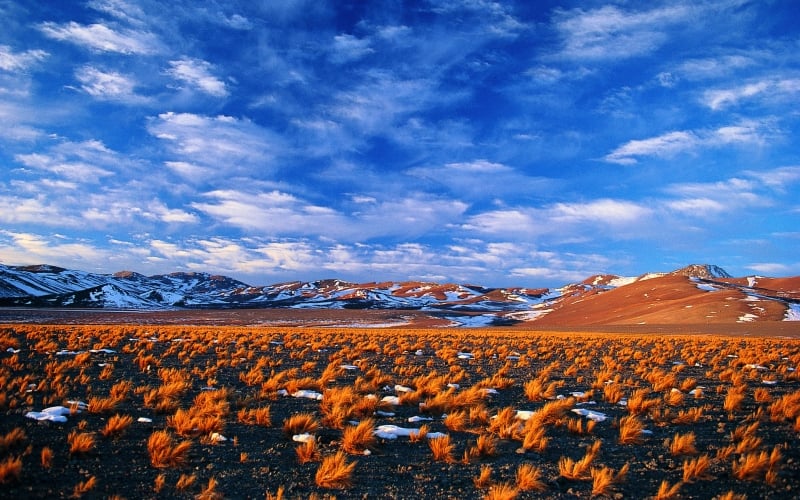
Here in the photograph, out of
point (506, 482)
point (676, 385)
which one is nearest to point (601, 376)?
point (676, 385)

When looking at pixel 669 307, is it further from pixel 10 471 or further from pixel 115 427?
pixel 10 471

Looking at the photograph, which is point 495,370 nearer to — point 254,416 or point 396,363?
point 396,363

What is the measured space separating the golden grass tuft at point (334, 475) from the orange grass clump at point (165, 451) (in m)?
1.88

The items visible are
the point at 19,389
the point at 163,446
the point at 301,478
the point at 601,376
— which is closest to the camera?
the point at 301,478

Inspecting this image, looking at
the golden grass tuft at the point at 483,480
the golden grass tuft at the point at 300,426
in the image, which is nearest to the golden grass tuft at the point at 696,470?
the golden grass tuft at the point at 483,480

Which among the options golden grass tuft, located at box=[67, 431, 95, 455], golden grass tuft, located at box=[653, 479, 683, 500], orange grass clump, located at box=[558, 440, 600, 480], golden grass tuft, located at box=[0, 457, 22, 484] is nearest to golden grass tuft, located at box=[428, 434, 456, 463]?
orange grass clump, located at box=[558, 440, 600, 480]

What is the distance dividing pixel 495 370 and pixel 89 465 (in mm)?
11622

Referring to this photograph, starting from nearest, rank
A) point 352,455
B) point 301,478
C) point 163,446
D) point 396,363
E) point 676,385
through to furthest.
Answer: point 301,478 → point 163,446 → point 352,455 → point 676,385 → point 396,363

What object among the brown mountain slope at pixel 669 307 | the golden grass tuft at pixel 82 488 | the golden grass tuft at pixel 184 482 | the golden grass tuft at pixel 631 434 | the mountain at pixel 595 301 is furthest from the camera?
the mountain at pixel 595 301

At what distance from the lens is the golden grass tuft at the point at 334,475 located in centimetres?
548

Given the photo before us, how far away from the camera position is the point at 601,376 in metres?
13.3

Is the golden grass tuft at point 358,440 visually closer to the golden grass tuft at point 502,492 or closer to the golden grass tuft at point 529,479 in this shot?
the golden grass tuft at point 502,492

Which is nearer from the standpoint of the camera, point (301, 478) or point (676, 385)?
point (301, 478)

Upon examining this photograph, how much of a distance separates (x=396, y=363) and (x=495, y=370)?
11.2 ft
